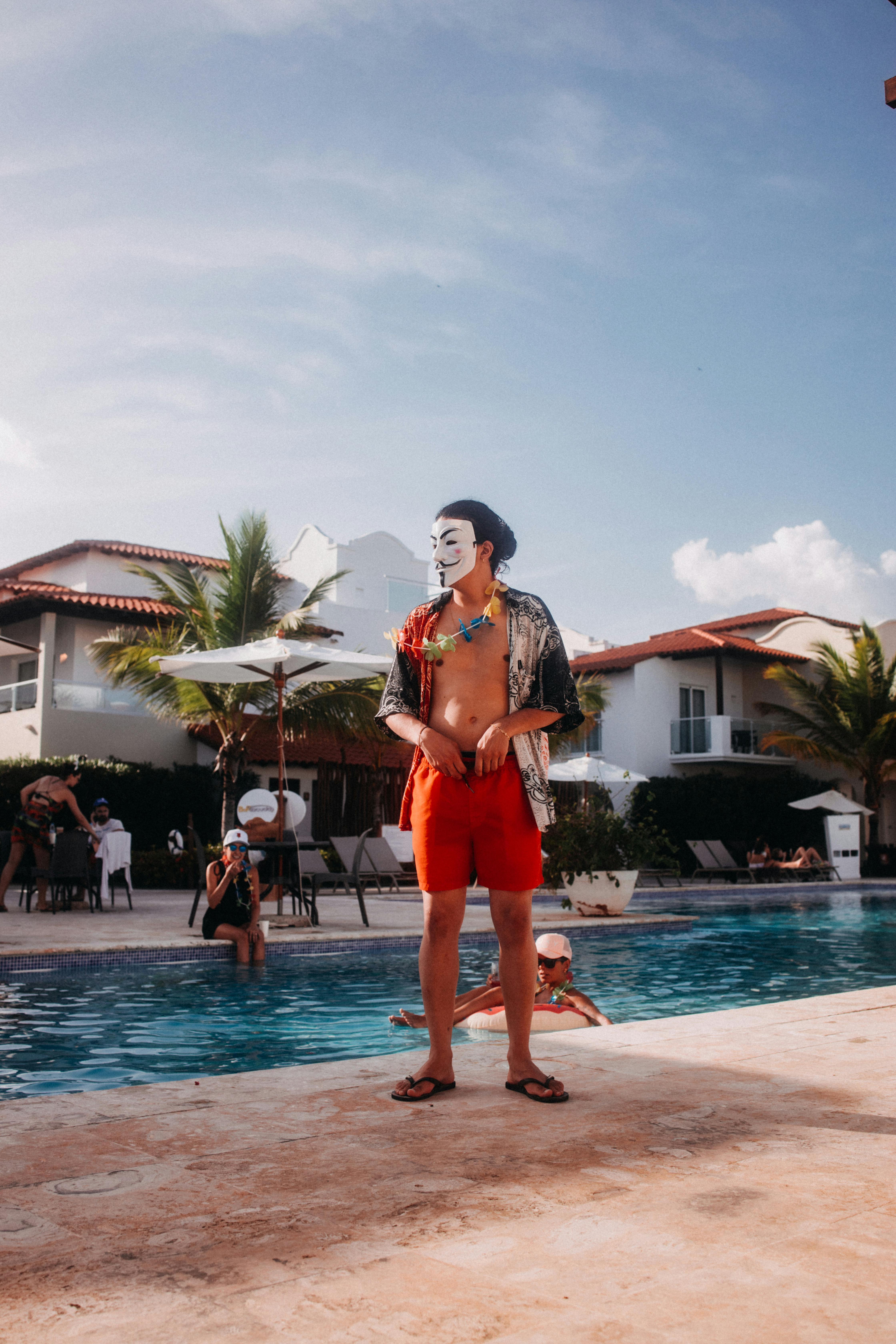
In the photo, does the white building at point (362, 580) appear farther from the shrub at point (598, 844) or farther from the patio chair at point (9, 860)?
the shrub at point (598, 844)

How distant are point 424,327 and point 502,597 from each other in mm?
8604

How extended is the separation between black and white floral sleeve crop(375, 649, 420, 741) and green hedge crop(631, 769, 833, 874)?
2515cm

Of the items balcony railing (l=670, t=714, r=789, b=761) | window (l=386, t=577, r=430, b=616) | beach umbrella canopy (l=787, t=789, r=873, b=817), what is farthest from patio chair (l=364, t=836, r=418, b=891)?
window (l=386, t=577, r=430, b=616)

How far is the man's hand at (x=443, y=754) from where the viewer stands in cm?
319

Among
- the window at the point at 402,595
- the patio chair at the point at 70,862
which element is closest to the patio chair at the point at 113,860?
the patio chair at the point at 70,862

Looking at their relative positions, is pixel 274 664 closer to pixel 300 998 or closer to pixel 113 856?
pixel 113 856

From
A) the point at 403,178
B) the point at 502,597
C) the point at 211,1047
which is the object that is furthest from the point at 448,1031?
the point at 403,178

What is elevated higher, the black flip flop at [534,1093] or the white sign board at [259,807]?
the white sign board at [259,807]

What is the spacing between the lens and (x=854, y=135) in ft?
32.5

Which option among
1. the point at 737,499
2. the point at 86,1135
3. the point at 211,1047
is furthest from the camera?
the point at 737,499

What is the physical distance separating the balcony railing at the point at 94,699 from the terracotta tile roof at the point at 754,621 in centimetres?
1913

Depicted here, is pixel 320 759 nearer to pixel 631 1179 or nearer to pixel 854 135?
pixel 854 135

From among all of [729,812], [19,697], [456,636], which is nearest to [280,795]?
[456,636]

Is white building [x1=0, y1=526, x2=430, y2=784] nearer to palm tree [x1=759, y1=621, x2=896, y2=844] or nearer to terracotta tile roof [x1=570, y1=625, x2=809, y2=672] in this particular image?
terracotta tile roof [x1=570, y1=625, x2=809, y2=672]
